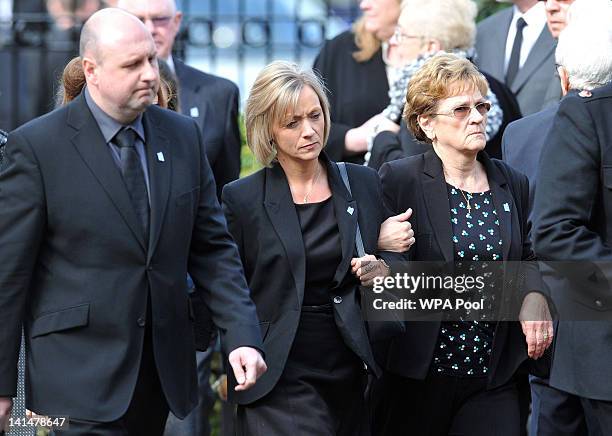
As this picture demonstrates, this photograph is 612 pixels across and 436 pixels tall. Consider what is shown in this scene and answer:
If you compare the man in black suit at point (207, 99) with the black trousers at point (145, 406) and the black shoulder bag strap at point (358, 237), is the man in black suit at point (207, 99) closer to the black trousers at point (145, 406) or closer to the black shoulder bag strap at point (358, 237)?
the black shoulder bag strap at point (358, 237)

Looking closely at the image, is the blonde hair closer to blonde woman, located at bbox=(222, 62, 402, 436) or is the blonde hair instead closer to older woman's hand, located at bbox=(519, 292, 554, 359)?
blonde woman, located at bbox=(222, 62, 402, 436)

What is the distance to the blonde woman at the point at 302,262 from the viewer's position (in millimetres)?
5668

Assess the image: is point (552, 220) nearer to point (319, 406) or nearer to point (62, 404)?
point (319, 406)

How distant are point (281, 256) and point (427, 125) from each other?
39.1 inches

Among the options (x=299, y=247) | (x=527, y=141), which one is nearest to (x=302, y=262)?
(x=299, y=247)

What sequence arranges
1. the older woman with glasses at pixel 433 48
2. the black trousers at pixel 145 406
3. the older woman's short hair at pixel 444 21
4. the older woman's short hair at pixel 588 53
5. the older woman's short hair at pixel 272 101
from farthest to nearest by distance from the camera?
1. the older woman's short hair at pixel 444 21
2. the older woman with glasses at pixel 433 48
3. the older woman's short hair at pixel 272 101
4. the older woman's short hair at pixel 588 53
5. the black trousers at pixel 145 406

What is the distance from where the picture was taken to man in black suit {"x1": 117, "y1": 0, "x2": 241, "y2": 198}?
26.3ft

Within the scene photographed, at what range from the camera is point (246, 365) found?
16.9 ft

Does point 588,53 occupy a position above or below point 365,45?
above

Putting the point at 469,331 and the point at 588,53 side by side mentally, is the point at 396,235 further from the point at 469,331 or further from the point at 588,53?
the point at 588,53

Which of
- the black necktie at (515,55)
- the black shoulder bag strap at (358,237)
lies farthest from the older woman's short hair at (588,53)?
the black necktie at (515,55)

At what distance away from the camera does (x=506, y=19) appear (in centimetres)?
860

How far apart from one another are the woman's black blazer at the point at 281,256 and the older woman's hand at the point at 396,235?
0.12ft

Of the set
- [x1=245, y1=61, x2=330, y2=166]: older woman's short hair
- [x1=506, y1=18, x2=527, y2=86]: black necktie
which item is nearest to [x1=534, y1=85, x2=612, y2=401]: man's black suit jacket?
[x1=245, y1=61, x2=330, y2=166]: older woman's short hair
